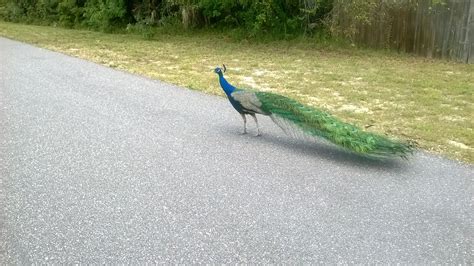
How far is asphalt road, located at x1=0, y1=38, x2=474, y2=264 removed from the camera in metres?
3.50

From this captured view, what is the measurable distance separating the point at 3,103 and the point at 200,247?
5478mm

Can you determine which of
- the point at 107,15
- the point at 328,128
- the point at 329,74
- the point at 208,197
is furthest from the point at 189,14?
the point at 208,197

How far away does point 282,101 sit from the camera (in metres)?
5.56

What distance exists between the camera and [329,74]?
10.5m

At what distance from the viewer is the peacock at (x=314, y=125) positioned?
492 centimetres

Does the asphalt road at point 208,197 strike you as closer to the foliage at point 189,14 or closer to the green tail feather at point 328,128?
the green tail feather at point 328,128

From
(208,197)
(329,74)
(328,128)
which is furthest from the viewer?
(329,74)

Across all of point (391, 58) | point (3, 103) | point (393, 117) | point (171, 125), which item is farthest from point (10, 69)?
point (391, 58)

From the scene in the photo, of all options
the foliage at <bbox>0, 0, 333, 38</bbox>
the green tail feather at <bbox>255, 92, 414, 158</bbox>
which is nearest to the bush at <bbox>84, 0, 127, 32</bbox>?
the foliage at <bbox>0, 0, 333, 38</bbox>

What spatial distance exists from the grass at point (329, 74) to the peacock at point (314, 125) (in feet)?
3.58

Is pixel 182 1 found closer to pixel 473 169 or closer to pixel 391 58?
pixel 391 58

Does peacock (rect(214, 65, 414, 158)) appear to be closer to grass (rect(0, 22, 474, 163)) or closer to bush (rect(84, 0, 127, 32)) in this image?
grass (rect(0, 22, 474, 163))

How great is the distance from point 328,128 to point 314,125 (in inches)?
6.7

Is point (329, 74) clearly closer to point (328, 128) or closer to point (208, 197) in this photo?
point (328, 128)
